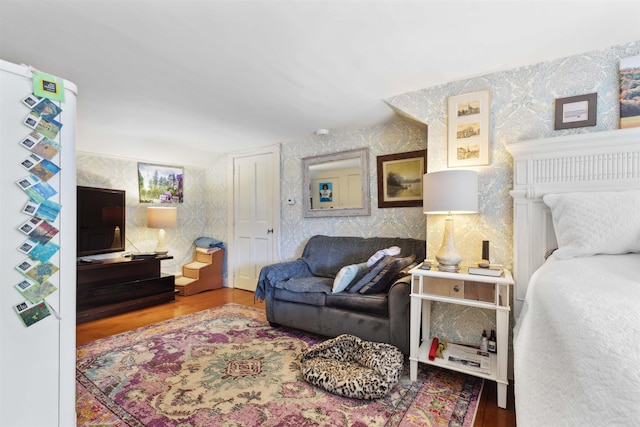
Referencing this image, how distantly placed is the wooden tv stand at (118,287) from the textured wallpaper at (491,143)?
118cm

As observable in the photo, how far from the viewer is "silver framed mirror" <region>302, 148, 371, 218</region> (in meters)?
3.52

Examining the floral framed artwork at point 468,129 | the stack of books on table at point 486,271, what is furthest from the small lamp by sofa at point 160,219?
the stack of books on table at point 486,271

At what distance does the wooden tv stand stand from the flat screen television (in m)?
0.21

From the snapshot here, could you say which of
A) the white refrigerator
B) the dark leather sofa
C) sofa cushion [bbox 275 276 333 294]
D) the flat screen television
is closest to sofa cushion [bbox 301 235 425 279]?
the dark leather sofa

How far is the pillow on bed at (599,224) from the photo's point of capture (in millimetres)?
1463

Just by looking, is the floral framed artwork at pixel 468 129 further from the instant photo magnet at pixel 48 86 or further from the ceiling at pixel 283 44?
the instant photo magnet at pixel 48 86

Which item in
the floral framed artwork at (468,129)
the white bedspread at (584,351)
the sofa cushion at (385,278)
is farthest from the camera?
the sofa cushion at (385,278)

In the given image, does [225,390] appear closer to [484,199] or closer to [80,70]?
[484,199]

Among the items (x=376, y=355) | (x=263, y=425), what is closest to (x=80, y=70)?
(x=263, y=425)

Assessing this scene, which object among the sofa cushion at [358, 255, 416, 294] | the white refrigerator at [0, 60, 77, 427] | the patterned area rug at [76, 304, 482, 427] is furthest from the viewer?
the sofa cushion at [358, 255, 416, 294]

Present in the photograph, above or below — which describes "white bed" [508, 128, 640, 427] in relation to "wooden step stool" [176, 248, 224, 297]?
above

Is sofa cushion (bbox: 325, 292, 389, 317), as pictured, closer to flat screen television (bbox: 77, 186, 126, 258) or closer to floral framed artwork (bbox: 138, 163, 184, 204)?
flat screen television (bbox: 77, 186, 126, 258)

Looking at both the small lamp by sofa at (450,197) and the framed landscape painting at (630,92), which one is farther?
the small lamp by sofa at (450,197)

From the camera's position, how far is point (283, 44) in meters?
1.81
